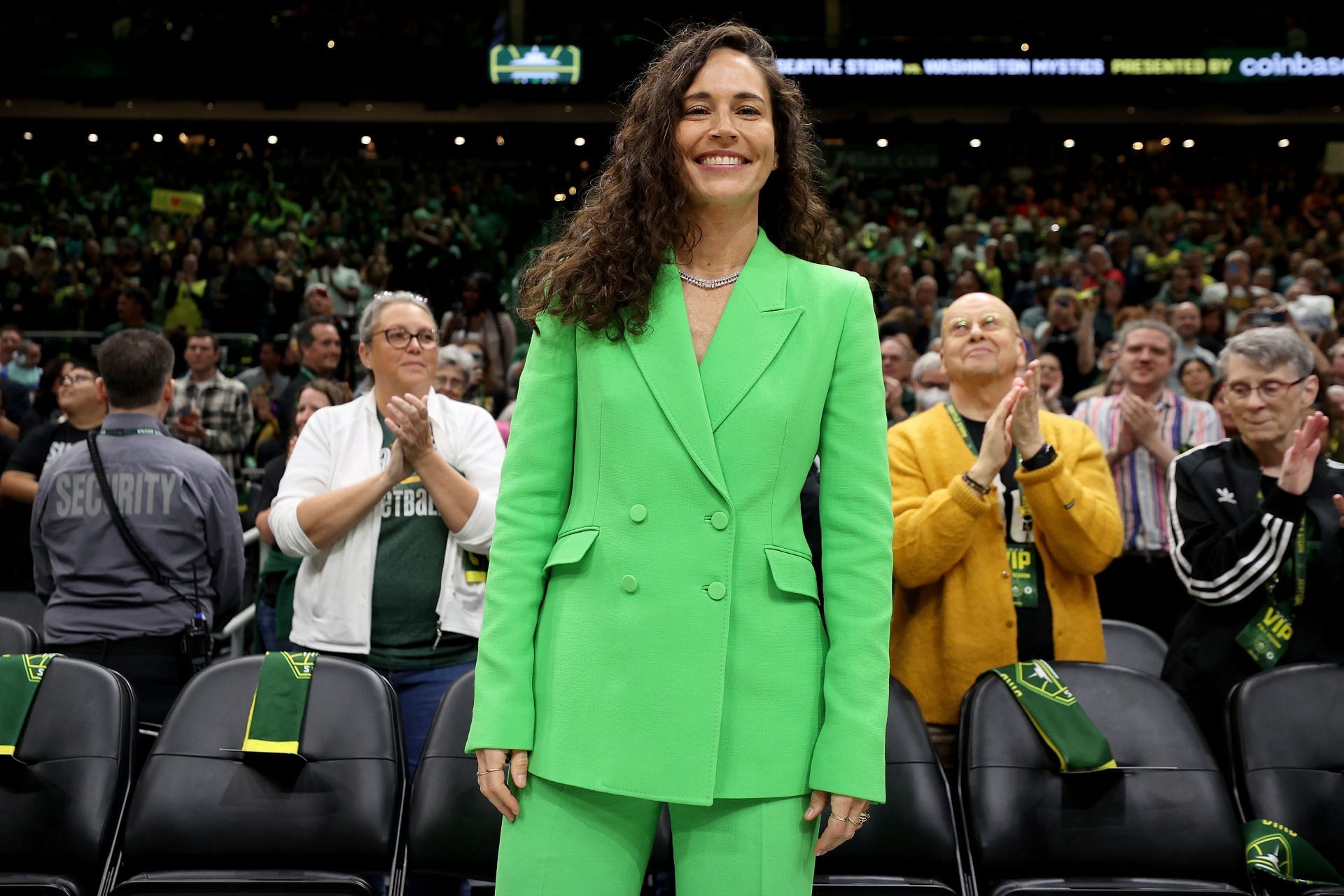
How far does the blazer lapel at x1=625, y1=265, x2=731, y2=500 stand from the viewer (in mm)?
1590

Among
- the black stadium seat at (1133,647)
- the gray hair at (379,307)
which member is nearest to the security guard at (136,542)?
the gray hair at (379,307)

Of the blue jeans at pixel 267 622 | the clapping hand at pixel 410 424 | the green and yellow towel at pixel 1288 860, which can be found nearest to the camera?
the green and yellow towel at pixel 1288 860

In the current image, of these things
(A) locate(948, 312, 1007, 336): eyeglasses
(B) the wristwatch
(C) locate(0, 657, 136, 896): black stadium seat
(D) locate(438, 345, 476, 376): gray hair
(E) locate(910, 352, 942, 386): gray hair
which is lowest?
(C) locate(0, 657, 136, 896): black stadium seat

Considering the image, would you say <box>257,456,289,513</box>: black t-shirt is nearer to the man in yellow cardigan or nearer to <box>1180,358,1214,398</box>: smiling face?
the man in yellow cardigan

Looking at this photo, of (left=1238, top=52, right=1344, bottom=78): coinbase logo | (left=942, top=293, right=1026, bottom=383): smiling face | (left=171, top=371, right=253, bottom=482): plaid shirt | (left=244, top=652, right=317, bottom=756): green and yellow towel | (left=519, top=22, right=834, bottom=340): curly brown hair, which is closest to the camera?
(left=519, top=22, right=834, bottom=340): curly brown hair

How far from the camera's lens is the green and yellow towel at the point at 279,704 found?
2590mm

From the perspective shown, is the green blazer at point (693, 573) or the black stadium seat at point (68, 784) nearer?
the green blazer at point (693, 573)

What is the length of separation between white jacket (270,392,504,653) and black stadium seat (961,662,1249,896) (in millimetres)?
1205

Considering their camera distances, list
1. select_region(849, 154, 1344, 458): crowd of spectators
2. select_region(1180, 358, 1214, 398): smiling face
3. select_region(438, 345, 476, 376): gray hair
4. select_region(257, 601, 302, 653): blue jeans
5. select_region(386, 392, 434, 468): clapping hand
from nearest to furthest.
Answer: select_region(386, 392, 434, 468): clapping hand → select_region(257, 601, 302, 653): blue jeans → select_region(438, 345, 476, 376): gray hair → select_region(1180, 358, 1214, 398): smiling face → select_region(849, 154, 1344, 458): crowd of spectators

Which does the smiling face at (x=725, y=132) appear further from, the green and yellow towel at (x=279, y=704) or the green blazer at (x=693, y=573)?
the green and yellow towel at (x=279, y=704)

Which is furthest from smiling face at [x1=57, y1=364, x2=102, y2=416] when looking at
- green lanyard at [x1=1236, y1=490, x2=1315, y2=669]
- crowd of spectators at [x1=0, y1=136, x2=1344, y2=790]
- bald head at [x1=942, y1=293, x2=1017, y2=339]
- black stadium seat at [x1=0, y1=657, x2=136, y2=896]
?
green lanyard at [x1=1236, y1=490, x2=1315, y2=669]

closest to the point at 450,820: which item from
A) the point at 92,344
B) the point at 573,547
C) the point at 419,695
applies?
the point at 419,695

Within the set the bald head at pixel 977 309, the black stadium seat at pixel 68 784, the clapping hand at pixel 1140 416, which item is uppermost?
the bald head at pixel 977 309

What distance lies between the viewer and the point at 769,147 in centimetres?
171
